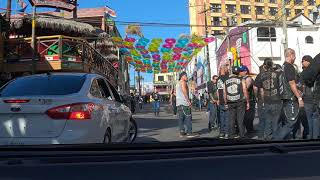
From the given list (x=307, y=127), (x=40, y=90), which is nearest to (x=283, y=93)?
(x=307, y=127)

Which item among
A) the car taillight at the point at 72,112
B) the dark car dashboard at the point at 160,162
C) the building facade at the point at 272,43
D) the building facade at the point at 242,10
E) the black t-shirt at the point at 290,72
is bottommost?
the dark car dashboard at the point at 160,162

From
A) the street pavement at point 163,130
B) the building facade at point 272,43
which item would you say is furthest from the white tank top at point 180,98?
the building facade at point 272,43

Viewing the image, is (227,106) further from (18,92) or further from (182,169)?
(182,169)

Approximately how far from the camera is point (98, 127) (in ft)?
23.5

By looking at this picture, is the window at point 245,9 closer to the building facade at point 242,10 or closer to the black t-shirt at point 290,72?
the building facade at point 242,10

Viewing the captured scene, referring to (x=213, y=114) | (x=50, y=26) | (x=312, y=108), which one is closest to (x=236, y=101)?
(x=312, y=108)

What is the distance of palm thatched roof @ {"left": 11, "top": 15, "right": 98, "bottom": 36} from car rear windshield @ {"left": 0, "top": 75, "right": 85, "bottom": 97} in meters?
15.5

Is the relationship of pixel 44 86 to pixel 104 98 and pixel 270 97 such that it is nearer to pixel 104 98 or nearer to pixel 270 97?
pixel 104 98

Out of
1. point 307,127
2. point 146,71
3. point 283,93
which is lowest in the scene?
point 307,127

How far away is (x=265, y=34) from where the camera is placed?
51719 millimetres

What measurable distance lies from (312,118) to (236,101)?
8.33 feet

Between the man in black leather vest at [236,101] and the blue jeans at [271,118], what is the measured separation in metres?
0.99

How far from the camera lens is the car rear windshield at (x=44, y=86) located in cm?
685

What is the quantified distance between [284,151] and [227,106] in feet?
28.3
